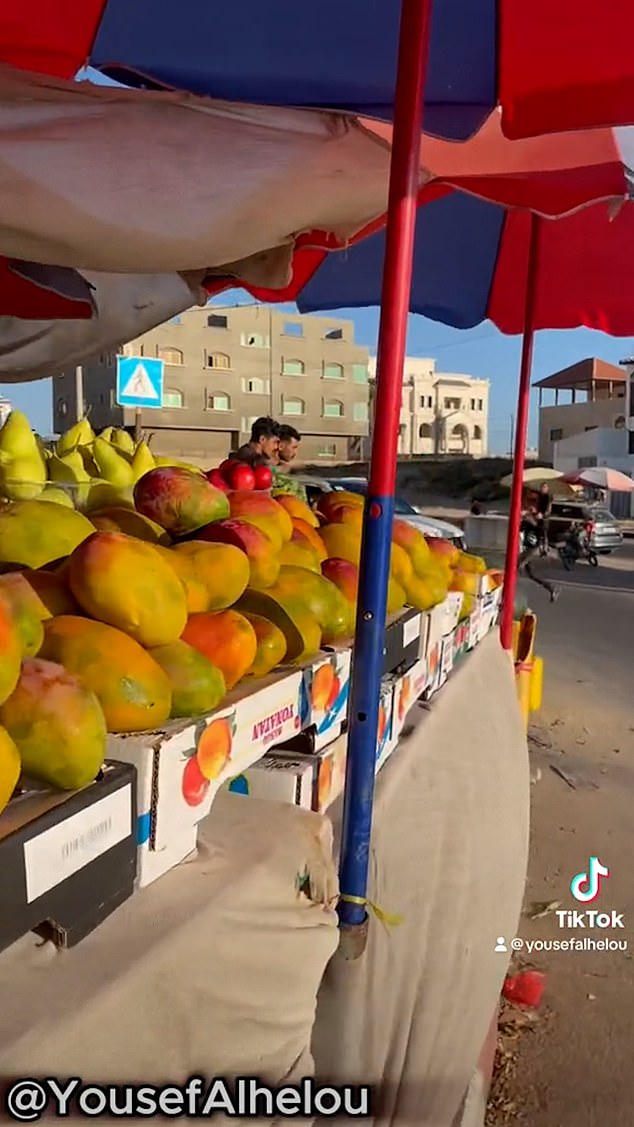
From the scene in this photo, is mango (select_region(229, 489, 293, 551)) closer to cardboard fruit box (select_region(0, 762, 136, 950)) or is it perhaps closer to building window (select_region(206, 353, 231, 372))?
cardboard fruit box (select_region(0, 762, 136, 950))

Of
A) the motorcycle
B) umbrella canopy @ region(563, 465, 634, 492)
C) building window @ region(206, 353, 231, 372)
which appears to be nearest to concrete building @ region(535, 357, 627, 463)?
building window @ region(206, 353, 231, 372)

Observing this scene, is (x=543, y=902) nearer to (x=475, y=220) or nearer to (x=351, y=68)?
(x=351, y=68)

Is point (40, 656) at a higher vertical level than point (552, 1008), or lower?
higher

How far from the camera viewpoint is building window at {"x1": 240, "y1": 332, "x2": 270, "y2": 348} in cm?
4309

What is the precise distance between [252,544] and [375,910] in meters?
0.74

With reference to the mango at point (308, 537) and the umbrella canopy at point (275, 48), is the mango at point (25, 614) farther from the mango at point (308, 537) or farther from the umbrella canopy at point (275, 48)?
the umbrella canopy at point (275, 48)

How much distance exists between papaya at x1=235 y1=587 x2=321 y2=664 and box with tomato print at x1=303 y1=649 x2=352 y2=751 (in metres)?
0.04

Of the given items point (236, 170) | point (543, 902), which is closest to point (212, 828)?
point (236, 170)

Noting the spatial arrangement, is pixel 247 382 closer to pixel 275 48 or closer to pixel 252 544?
pixel 275 48

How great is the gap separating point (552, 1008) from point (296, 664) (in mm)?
1942

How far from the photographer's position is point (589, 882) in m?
3.44

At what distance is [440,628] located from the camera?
2453 mm

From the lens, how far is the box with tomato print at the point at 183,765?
1.06m

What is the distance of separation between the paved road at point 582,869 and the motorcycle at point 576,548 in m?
6.77
